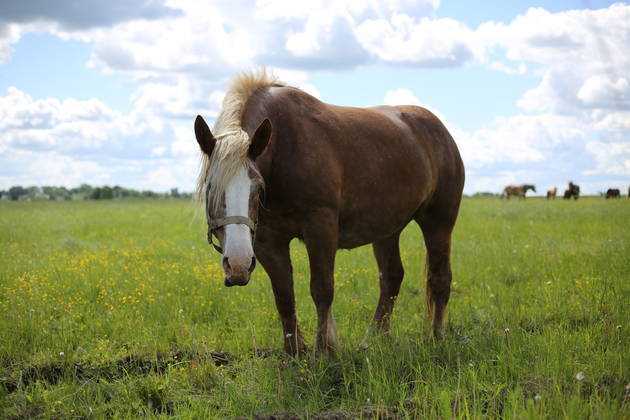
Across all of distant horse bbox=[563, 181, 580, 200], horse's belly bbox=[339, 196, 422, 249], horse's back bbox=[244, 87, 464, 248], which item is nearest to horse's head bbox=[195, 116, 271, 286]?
horse's back bbox=[244, 87, 464, 248]

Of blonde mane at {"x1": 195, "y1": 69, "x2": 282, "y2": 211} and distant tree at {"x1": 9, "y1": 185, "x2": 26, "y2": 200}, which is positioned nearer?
blonde mane at {"x1": 195, "y1": 69, "x2": 282, "y2": 211}

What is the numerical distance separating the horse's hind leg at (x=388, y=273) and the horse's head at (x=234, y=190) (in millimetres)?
2594

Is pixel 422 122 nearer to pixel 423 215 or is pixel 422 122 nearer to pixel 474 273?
pixel 423 215

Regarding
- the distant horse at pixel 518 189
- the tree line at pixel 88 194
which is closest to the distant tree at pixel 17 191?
the tree line at pixel 88 194

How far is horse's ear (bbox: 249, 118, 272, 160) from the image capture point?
159 inches

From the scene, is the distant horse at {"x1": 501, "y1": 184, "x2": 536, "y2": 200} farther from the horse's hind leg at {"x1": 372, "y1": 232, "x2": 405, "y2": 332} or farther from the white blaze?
the white blaze

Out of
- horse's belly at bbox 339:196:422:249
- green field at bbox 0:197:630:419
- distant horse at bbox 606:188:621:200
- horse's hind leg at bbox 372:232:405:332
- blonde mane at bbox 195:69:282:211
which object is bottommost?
green field at bbox 0:197:630:419

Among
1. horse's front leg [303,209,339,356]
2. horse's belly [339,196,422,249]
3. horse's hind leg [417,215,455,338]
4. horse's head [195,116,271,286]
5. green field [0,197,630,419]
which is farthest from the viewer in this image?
horse's hind leg [417,215,455,338]

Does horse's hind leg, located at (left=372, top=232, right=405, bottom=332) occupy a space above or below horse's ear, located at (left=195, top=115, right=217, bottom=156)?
below

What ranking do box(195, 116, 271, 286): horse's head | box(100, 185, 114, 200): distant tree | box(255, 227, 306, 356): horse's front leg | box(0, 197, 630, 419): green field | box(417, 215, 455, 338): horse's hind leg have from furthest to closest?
box(100, 185, 114, 200): distant tree
box(417, 215, 455, 338): horse's hind leg
box(255, 227, 306, 356): horse's front leg
box(0, 197, 630, 419): green field
box(195, 116, 271, 286): horse's head

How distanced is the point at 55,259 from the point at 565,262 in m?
9.97

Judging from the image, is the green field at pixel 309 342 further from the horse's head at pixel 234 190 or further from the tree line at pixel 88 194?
the tree line at pixel 88 194

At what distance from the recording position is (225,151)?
12.9 feet

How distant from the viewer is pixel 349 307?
705 cm
